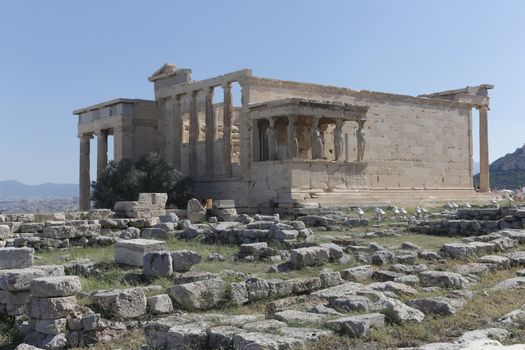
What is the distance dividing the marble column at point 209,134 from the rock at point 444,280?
21.1 metres

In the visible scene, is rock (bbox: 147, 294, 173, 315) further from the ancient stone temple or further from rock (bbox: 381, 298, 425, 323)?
the ancient stone temple

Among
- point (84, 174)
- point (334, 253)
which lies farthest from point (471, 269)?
point (84, 174)

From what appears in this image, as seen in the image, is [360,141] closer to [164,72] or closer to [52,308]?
[164,72]

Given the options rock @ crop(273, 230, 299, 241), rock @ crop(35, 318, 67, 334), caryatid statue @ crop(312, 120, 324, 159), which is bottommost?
rock @ crop(35, 318, 67, 334)

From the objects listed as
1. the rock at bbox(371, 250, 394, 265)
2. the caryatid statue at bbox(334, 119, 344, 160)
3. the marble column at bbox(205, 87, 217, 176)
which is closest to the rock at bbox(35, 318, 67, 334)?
the rock at bbox(371, 250, 394, 265)

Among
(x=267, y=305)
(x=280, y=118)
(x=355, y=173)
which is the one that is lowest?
(x=267, y=305)

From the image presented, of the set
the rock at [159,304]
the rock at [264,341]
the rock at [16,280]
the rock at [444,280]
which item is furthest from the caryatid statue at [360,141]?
the rock at [264,341]

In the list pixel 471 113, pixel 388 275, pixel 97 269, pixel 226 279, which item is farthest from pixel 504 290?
pixel 471 113

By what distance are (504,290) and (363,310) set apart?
7.60 feet

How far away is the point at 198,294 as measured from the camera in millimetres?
8055

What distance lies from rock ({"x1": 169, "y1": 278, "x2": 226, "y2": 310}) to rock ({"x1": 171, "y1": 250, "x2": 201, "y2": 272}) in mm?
1870

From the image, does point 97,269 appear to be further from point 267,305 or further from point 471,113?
point 471,113

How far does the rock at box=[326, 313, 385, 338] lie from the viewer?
6312mm

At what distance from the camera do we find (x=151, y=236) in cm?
→ 1661
